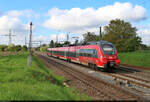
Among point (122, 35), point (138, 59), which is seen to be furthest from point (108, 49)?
point (122, 35)

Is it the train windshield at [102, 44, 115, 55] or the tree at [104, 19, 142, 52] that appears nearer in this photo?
the train windshield at [102, 44, 115, 55]

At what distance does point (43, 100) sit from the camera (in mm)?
6535

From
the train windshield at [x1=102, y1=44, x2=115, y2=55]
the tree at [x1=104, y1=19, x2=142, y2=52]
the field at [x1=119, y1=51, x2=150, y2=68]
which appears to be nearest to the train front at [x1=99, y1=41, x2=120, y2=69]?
the train windshield at [x1=102, y1=44, x2=115, y2=55]

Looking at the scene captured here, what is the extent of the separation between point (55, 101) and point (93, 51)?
12.4m

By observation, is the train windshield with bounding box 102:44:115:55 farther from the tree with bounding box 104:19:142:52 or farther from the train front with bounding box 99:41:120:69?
the tree with bounding box 104:19:142:52

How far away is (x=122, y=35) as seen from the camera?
141 ft

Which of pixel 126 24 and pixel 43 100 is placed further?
pixel 126 24

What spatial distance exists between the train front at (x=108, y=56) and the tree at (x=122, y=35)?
71.8 ft

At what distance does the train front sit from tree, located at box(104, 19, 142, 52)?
21.9m

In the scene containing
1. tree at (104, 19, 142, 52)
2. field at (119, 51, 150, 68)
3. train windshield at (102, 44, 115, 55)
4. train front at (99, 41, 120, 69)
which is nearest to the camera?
train front at (99, 41, 120, 69)

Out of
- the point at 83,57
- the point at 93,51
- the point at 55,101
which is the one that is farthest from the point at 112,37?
the point at 55,101

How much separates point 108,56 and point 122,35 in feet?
92.2

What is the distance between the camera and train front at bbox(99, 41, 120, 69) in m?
16.6

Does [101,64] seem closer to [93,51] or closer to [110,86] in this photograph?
[93,51]
